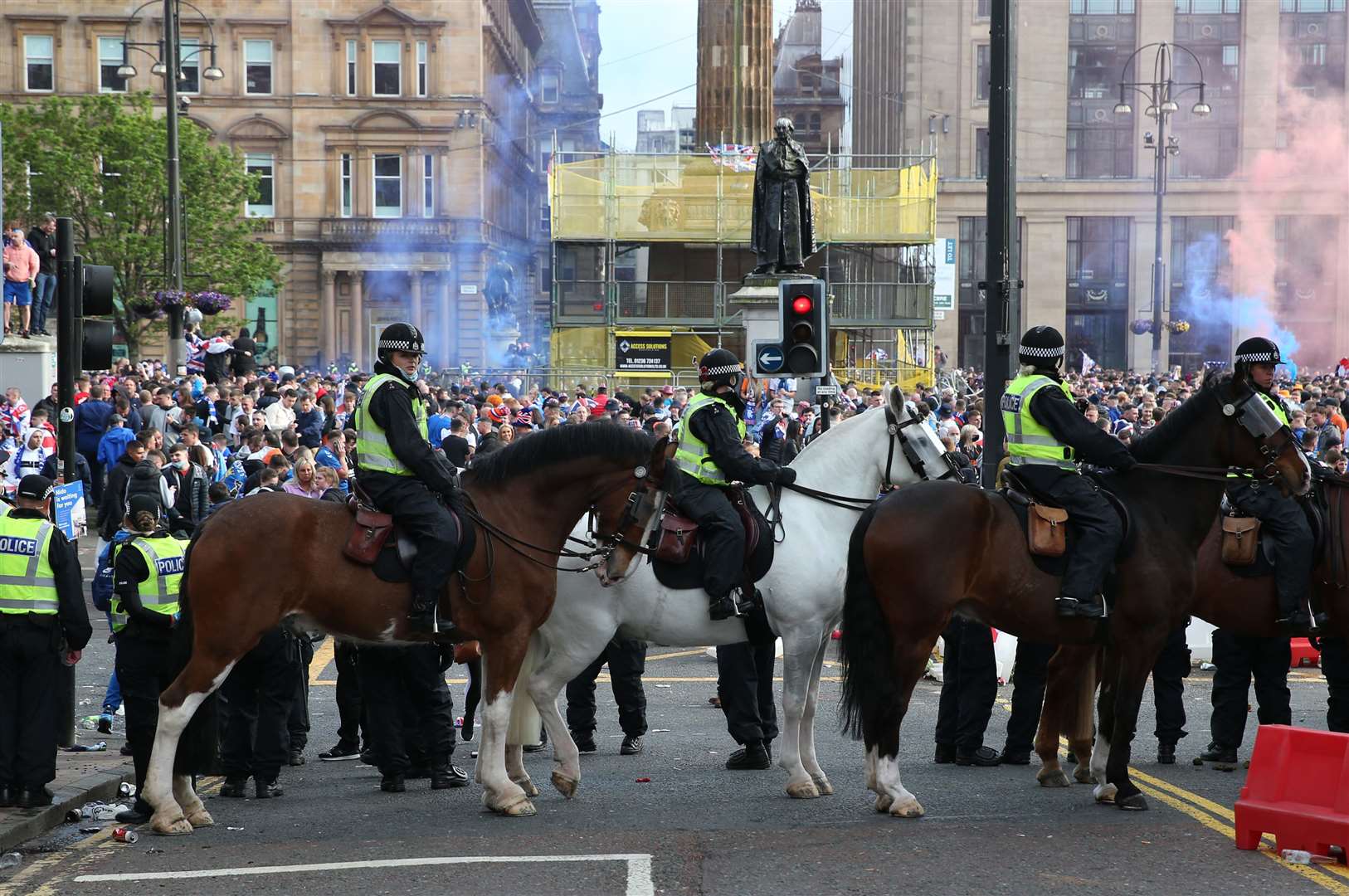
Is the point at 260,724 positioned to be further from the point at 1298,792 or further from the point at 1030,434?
the point at 1298,792

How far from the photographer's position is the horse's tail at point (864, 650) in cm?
916

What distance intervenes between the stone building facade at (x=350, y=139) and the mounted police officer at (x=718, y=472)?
55717 mm

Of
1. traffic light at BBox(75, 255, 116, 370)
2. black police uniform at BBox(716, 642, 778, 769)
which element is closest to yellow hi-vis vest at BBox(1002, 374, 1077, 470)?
black police uniform at BBox(716, 642, 778, 769)

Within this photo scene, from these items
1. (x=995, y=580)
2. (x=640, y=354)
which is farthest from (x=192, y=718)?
(x=640, y=354)

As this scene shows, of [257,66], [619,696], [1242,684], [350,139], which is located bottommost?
[619,696]

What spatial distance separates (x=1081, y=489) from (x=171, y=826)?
516 cm

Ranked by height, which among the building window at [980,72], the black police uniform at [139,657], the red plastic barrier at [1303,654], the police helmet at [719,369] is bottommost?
the red plastic barrier at [1303,654]

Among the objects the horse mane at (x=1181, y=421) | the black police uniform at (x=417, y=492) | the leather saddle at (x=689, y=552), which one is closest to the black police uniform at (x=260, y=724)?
the black police uniform at (x=417, y=492)

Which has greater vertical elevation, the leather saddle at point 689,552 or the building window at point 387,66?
the building window at point 387,66

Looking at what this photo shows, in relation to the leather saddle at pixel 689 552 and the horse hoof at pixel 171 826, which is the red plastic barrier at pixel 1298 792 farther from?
the horse hoof at pixel 171 826

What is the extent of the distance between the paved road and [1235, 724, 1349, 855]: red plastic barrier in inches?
5.9

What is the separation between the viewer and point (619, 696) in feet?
37.2

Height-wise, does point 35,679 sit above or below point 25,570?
below

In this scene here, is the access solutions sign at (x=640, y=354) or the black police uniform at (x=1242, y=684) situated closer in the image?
the black police uniform at (x=1242, y=684)
